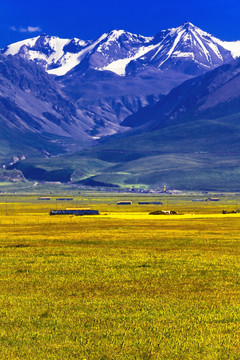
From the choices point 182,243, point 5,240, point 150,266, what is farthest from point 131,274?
point 5,240

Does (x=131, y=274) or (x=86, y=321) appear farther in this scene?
(x=131, y=274)

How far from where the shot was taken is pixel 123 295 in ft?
129

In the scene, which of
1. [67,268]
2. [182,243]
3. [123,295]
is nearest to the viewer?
[123,295]

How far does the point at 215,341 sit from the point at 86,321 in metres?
6.59

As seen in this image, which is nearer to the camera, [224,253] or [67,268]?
[67,268]

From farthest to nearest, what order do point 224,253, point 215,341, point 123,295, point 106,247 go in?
point 106,247 < point 224,253 < point 123,295 < point 215,341

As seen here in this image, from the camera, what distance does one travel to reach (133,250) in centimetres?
6862

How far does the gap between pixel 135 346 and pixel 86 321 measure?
5.03 meters

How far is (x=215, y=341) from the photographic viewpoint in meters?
28.5

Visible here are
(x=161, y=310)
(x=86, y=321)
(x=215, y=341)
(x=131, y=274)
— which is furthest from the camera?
(x=131, y=274)

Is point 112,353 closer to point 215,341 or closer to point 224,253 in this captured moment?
point 215,341

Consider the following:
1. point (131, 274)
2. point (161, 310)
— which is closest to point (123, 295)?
point (161, 310)

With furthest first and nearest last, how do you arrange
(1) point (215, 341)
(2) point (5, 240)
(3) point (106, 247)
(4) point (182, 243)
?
(2) point (5, 240)
(4) point (182, 243)
(3) point (106, 247)
(1) point (215, 341)

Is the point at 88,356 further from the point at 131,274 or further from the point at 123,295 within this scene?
the point at 131,274
